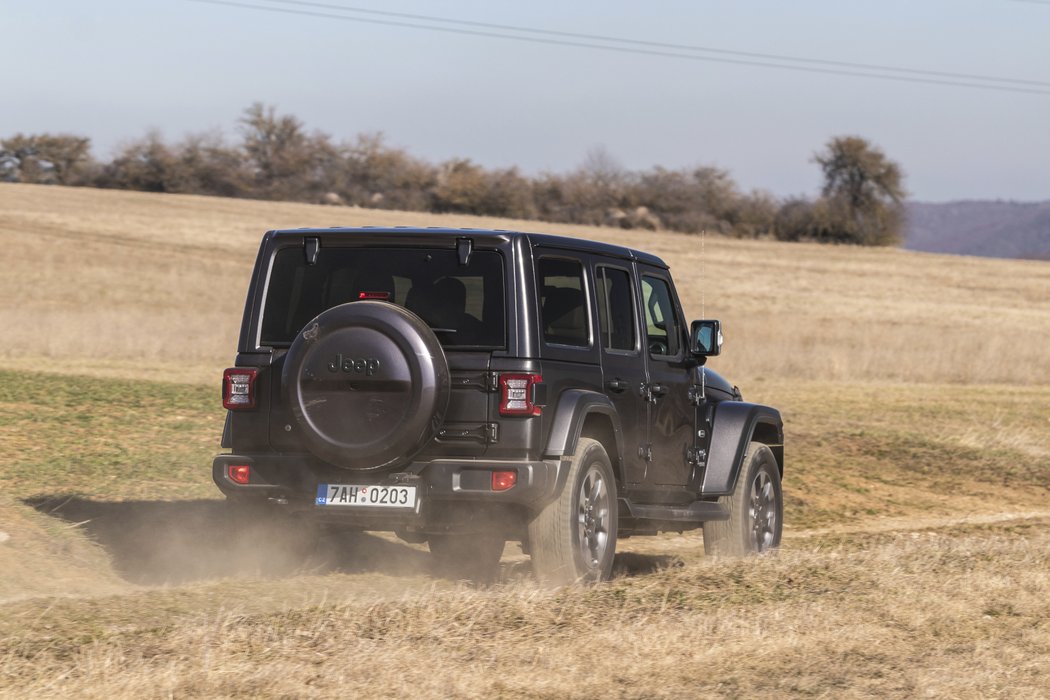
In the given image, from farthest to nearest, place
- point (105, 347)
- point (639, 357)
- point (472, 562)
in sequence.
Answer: point (105, 347) → point (472, 562) → point (639, 357)

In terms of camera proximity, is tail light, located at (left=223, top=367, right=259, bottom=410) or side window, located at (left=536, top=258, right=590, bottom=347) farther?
side window, located at (left=536, top=258, right=590, bottom=347)

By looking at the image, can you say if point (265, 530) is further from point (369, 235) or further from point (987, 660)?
point (987, 660)

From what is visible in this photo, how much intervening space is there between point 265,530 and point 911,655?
3.51 m

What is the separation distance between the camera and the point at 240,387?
748 cm

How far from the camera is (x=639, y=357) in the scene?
8.38 meters

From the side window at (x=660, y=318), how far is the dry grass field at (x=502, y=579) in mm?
406

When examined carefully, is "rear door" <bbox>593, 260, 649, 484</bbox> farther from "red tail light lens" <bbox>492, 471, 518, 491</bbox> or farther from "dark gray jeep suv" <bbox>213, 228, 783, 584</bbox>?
"red tail light lens" <bbox>492, 471, 518, 491</bbox>

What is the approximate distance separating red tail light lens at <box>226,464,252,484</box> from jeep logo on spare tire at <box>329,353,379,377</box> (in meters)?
0.86

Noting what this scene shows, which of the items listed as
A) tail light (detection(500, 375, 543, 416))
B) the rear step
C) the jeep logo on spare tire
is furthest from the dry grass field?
the jeep logo on spare tire

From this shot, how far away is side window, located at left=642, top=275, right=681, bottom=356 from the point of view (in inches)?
344

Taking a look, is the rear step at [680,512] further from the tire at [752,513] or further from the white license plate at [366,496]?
the white license plate at [366,496]

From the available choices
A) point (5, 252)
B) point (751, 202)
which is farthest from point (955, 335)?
point (751, 202)

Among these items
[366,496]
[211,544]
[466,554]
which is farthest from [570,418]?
[211,544]

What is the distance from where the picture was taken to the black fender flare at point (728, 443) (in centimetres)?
914
